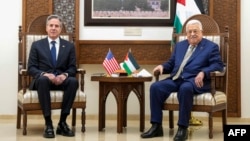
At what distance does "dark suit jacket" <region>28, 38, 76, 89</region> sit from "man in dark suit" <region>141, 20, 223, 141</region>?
3.01 feet

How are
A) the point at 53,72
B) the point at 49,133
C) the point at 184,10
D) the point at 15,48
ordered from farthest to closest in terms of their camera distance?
the point at 15,48
the point at 184,10
the point at 53,72
the point at 49,133

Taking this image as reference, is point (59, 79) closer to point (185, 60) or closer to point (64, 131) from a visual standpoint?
point (64, 131)

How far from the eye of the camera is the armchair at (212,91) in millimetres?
3895

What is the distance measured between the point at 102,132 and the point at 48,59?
0.93m

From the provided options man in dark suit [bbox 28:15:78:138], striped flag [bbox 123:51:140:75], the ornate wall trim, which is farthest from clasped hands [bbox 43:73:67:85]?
the ornate wall trim

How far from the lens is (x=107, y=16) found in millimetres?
5160

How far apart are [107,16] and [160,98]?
157cm

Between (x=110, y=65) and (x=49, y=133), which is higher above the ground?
(x=110, y=65)

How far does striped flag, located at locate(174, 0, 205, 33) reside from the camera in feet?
16.1

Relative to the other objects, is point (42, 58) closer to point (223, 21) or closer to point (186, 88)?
point (186, 88)

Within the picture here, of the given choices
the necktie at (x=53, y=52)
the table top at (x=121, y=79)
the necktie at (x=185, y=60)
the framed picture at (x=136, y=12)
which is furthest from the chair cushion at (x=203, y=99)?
the framed picture at (x=136, y=12)

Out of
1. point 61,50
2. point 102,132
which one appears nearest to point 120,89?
point 102,132

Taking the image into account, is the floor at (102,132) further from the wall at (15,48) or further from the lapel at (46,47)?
the lapel at (46,47)

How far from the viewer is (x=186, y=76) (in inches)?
162
